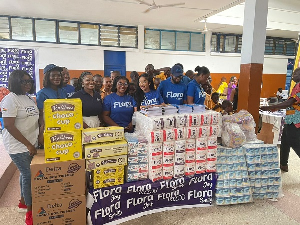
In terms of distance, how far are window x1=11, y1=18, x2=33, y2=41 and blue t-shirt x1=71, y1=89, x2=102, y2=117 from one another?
6.69 m

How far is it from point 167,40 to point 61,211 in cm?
853

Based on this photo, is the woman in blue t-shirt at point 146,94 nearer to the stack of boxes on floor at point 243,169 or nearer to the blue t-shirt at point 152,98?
the blue t-shirt at point 152,98

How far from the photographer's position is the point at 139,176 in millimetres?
2438

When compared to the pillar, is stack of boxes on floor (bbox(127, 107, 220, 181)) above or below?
below

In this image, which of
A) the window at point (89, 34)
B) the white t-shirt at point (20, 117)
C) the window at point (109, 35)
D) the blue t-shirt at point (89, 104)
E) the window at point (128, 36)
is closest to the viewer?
the white t-shirt at point (20, 117)

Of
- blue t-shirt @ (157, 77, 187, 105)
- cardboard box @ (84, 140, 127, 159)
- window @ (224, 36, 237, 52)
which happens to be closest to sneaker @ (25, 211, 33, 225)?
cardboard box @ (84, 140, 127, 159)

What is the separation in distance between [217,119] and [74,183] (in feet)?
5.47

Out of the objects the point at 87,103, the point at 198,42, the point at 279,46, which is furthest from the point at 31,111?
the point at 279,46

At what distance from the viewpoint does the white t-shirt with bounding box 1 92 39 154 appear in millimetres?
2105

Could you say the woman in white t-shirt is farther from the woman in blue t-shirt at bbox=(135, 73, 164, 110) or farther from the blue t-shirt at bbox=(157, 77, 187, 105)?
the blue t-shirt at bbox=(157, 77, 187, 105)

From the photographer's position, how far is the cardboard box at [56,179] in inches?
79.8

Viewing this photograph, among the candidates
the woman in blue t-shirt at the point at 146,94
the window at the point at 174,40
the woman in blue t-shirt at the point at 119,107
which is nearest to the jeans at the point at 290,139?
the woman in blue t-shirt at the point at 146,94

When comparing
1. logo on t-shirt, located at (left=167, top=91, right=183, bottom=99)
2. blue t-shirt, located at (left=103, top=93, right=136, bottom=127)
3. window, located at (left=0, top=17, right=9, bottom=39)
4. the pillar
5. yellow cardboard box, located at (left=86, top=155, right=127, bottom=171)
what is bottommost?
yellow cardboard box, located at (left=86, top=155, right=127, bottom=171)

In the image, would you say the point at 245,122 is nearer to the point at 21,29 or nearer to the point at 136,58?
the point at 136,58
